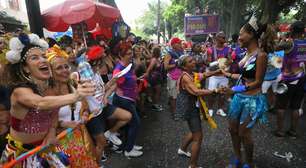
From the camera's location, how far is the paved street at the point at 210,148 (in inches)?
160

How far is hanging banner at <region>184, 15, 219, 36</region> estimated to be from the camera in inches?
977

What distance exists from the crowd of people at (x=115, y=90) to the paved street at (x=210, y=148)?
0.60 feet

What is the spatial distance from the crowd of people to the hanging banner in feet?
62.6

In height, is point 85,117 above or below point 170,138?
above

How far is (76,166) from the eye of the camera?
254 cm

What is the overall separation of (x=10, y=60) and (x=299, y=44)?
4.62m

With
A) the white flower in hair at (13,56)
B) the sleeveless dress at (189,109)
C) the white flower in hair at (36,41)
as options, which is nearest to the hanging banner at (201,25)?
the sleeveless dress at (189,109)

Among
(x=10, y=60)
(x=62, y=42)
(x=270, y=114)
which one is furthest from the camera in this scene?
(x=270, y=114)

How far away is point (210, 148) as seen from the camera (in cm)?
457

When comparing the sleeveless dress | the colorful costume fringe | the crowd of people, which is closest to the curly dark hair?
the crowd of people

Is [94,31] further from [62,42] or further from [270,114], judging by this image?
[270,114]

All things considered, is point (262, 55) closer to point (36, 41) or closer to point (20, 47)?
point (36, 41)

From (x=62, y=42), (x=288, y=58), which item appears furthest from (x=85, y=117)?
(x=288, y=58)

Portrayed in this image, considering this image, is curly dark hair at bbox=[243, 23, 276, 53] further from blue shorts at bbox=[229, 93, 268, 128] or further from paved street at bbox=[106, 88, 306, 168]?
paved street at bbox=[106, 88, 306, 168]
